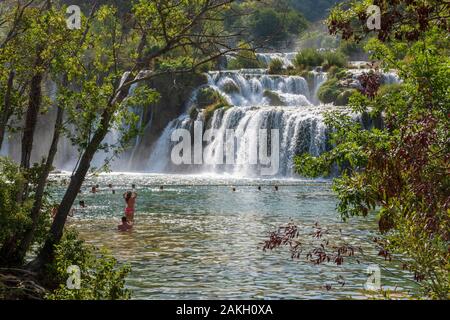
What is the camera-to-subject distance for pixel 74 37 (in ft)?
48.2

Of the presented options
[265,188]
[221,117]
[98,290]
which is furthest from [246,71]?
[98,290]

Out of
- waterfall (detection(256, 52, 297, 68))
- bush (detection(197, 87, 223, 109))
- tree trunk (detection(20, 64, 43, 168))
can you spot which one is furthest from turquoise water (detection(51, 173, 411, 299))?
waterfall (detection(256, 52, 297, 68))

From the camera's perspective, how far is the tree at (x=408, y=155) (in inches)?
322

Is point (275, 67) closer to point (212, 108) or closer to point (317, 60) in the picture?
point (317, 60)

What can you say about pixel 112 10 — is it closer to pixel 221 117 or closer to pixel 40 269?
pixel 40 269

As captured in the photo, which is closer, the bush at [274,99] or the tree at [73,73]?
the tree at [73,73]

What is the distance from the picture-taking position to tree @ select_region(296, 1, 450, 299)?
819 cm

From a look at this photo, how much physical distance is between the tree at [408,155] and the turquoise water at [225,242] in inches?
53.1

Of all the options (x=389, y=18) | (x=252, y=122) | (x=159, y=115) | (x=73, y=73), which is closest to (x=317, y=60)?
(x=159, y=115)

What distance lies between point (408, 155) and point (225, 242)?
54.5 feet

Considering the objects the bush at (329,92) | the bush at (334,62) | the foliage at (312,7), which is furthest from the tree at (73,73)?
the foliage at (312,7)

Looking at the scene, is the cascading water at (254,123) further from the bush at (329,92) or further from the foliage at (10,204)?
the foliage at (10,204)

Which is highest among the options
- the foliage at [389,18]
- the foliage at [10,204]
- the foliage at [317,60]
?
the foliage at [317,60]
